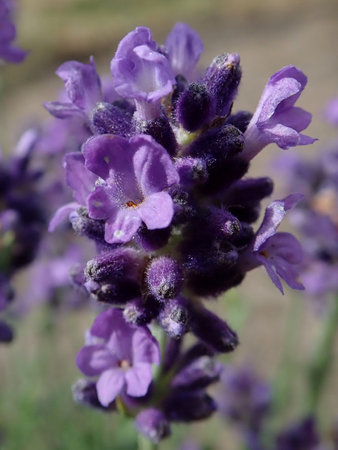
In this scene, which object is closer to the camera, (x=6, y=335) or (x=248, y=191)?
(x=248, y=191)

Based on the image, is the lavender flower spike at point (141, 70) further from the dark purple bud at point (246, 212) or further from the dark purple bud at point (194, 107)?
the dark purple bud at point (246, 212)

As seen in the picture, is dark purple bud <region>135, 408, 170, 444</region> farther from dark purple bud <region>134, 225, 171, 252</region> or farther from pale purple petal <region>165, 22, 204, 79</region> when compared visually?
pale purple petal <region>165, 22, 204, 79</region>

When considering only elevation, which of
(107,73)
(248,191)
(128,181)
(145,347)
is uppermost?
(128,181)

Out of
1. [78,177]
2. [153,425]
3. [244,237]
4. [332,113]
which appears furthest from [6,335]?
[332,113]

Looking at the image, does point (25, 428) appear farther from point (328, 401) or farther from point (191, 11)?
point (191, 11)

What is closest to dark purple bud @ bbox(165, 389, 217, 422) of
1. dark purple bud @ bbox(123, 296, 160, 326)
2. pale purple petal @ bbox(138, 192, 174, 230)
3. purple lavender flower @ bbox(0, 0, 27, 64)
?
dark purple bud @ bbox(123, 296, 160, 326)

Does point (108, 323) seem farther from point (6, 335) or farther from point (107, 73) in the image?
point (107, 73)
